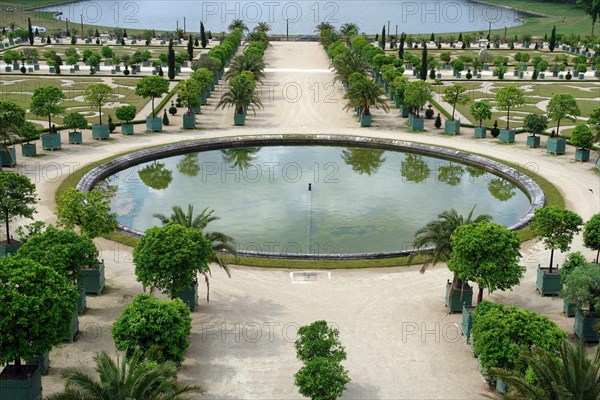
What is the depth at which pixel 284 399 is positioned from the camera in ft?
77.0

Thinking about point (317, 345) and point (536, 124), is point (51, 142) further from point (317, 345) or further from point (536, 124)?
point (317, 345)

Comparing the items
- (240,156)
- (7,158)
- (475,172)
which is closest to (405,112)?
(475,172)

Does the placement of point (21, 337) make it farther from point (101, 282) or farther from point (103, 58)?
point (103, 58)

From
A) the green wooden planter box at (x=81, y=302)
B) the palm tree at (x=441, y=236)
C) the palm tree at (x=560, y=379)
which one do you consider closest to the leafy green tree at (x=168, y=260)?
the green wooden planter box at (x=81, y=302)

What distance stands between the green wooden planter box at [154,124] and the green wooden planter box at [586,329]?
39.2 meters

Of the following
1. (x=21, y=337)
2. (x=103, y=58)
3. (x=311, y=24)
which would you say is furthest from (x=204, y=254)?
(x=311, y=24)

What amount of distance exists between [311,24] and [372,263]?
156m

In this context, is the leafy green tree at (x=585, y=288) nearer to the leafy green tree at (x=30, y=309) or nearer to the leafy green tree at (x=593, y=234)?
the leafy green tree at (x=593, y=234)

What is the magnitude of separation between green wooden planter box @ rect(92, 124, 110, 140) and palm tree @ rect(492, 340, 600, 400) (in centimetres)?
4166

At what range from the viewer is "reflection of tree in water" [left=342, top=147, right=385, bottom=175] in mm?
52125

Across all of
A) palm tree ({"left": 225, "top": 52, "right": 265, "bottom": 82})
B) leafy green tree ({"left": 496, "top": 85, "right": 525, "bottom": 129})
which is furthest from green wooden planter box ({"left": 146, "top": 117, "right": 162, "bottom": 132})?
leafy green tree ({"left": 496, "top": 85, "right": 525, "bottom": 129})

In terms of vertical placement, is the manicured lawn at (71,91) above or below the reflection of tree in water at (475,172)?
above

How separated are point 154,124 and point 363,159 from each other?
1679 cm

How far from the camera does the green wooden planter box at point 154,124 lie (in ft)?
194
